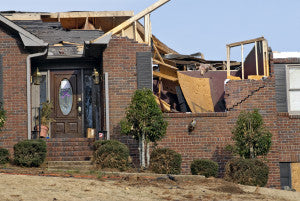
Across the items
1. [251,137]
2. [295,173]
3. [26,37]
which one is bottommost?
[295,173]

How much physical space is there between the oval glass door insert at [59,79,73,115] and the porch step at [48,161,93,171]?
3631 millimetres

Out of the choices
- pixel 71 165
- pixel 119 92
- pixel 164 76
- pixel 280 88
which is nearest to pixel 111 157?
pixel 71 165

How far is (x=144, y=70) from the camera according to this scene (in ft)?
64.1

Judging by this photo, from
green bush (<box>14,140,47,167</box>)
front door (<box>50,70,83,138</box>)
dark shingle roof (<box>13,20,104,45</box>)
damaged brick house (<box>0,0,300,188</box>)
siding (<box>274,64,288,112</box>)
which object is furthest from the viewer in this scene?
dark shingle roof (<box>13,20,104,45</box>)

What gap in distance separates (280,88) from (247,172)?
4892mm

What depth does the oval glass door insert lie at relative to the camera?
829 inches

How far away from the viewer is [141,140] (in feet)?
57.0

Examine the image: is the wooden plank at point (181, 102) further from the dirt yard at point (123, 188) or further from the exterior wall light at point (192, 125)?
the dirt yard at point (123, 188)

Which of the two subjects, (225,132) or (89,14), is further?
(89,14)

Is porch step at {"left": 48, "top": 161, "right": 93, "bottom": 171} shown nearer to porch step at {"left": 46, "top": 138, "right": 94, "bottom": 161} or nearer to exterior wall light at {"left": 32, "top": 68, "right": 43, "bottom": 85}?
porch step at {"left": 46, "top": 138, "right": 94, "bottom": 161}

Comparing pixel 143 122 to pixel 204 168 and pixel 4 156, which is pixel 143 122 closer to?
pixel 204 168

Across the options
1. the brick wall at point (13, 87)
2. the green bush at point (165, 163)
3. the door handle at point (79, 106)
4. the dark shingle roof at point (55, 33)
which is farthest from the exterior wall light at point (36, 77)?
the green bush at point (165, 163)

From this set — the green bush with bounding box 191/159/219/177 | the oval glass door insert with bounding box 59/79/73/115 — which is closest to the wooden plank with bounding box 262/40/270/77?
the green bush with bounding box 191/159/219/177

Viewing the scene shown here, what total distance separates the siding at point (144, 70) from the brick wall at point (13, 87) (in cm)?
360
